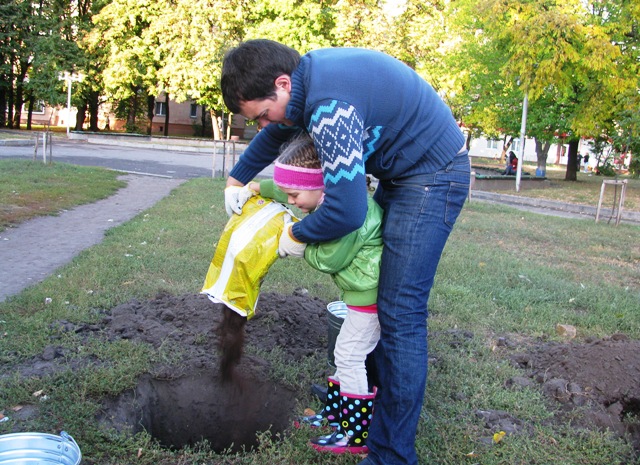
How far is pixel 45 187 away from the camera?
1059 centimetres

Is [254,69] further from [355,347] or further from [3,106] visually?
[3,106]

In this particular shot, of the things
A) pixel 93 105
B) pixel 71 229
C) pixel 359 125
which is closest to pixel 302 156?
pixel 359 125

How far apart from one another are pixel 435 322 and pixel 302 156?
2.50m

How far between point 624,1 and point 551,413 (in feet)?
60.2

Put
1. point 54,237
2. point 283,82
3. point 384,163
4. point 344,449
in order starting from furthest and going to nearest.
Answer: point 54,237
point 344,449
point 384,163
point 283,82

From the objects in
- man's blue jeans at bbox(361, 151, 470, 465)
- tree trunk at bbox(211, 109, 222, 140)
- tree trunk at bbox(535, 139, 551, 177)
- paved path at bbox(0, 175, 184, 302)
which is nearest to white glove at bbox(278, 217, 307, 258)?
man's blue jeans at bbox(361, 151, 470, 465)

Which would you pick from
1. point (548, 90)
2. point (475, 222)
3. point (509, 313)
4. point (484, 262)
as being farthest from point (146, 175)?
point (548, 90)

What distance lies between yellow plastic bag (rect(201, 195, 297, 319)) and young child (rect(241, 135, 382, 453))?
0.09 meters

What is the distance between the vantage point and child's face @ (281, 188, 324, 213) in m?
2.36

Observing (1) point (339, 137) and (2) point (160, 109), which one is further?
(2) point (160, 109)

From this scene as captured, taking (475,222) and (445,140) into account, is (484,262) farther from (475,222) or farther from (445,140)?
(445,140)

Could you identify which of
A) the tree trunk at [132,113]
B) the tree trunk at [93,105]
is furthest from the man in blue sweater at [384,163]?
the tree trunk at [132,113]

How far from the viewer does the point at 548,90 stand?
883 inches

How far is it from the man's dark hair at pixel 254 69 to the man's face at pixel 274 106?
0.02 m
